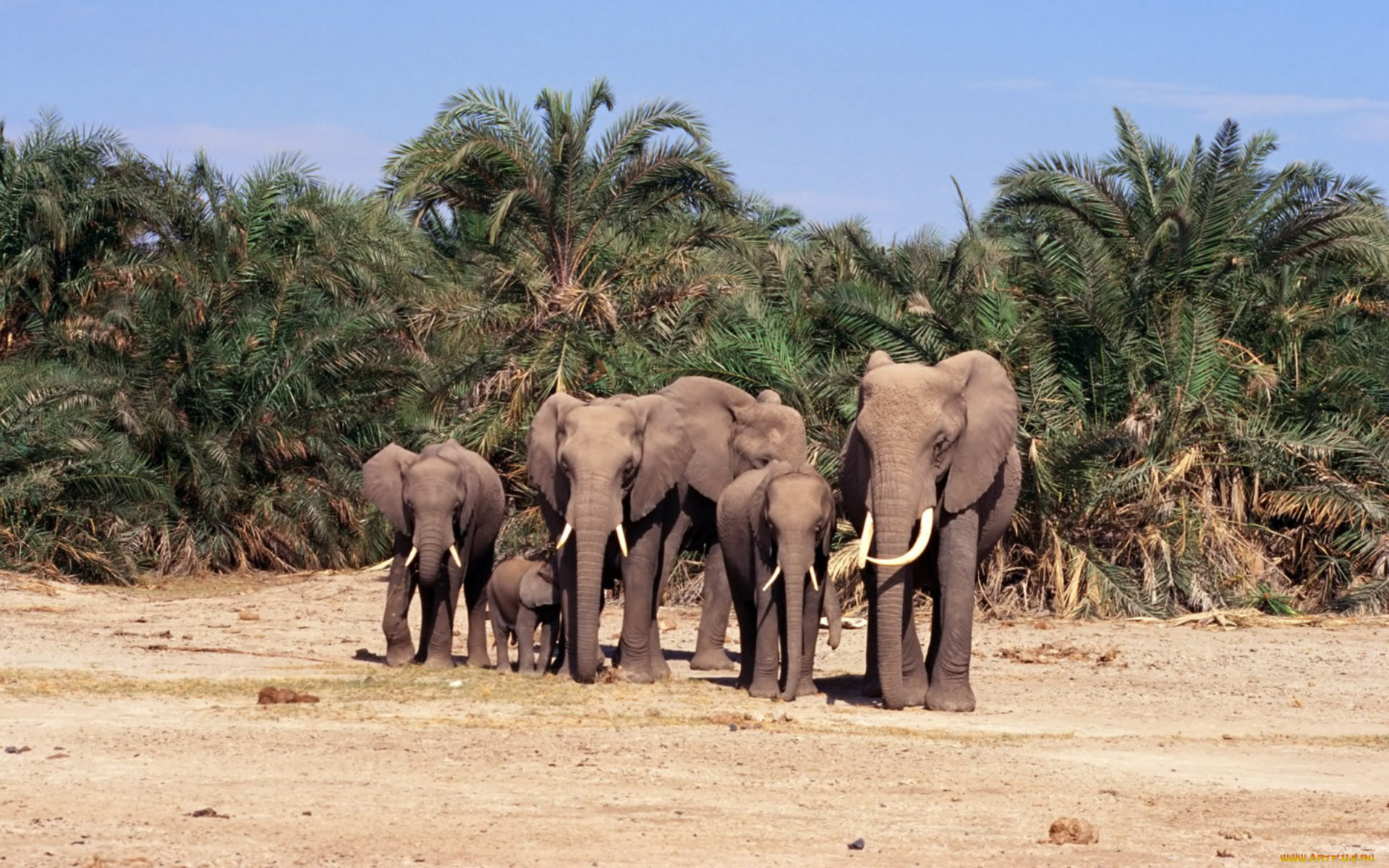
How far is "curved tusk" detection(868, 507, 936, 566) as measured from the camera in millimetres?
12445

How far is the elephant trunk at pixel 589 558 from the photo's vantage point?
14.2 meters

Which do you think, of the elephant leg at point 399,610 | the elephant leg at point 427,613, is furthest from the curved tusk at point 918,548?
the elephant leg at point 399,610

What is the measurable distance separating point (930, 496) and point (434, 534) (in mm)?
4306

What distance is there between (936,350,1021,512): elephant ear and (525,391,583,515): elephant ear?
3250mm

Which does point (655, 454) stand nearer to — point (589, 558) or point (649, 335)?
point (589, 558)

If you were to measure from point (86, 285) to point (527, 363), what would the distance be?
26.6ft

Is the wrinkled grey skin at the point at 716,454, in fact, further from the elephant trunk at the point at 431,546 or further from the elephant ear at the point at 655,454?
the elephant trunk at the point at 431,546

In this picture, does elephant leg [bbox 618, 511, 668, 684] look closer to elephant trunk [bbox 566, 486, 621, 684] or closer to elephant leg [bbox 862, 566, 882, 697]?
elephant trunk [bbox 566, 486, 621, 684]

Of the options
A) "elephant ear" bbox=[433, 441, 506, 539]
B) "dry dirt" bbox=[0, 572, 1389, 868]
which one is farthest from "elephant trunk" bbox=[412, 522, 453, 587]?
"dry dirt" bbox=[0, 572, 1389, 868]

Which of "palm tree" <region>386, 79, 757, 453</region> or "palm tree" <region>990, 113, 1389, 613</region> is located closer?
"palm tree" <region>990, 113, 1389, 613</region>

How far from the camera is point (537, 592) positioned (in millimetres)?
15266

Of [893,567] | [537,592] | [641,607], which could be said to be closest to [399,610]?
[537,592]

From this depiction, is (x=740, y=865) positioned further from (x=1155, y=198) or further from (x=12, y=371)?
(x=12, y=371)

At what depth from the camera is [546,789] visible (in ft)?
31.4
